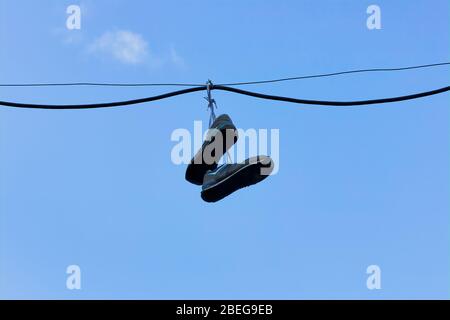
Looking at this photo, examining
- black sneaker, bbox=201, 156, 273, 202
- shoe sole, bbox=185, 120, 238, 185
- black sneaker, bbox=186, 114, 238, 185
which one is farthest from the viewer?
shoe sole, bbox=185, 120, 238, 185

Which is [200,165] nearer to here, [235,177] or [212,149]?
[212,149]

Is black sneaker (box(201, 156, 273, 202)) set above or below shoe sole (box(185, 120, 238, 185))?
below

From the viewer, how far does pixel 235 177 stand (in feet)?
13.5

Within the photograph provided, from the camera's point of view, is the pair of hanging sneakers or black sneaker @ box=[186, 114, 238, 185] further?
black sneaker @ box=[186, 114, 238, 185]

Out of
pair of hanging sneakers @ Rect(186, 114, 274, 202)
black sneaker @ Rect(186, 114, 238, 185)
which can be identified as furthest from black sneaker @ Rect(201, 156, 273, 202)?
black sneaker @ Rect(186, 114, 238, 185)

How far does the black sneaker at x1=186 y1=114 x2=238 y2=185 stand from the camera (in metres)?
4.34

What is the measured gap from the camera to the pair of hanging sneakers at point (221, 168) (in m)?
4.10

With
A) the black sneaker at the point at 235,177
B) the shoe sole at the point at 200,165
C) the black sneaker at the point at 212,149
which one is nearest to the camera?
the black sneaker at the point at 235,177

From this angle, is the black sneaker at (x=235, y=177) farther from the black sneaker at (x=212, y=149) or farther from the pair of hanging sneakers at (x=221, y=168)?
the black sneaker at (x=212, y=149)

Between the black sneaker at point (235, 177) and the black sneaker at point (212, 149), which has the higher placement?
→ the black sneaker at point (212, 149)

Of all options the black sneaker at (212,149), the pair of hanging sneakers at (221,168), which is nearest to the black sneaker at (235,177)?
the pair of hanging sneakers at (221,168)

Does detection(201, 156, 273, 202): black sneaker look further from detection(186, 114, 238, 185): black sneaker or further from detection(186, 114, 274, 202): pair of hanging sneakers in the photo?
detection(186, 114, 238, 185): black sneaker

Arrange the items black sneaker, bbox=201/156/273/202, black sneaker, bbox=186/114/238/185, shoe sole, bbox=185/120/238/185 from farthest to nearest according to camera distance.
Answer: shoe sole, bbox=185/120/238/185 → black sneaker, bbox=186/114/238/185 → black sneaker, bbox=201/156/273/202

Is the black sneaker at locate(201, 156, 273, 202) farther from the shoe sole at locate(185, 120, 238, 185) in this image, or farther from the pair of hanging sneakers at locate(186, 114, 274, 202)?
the shoe sole at locate(185, 120, 238, 185)
